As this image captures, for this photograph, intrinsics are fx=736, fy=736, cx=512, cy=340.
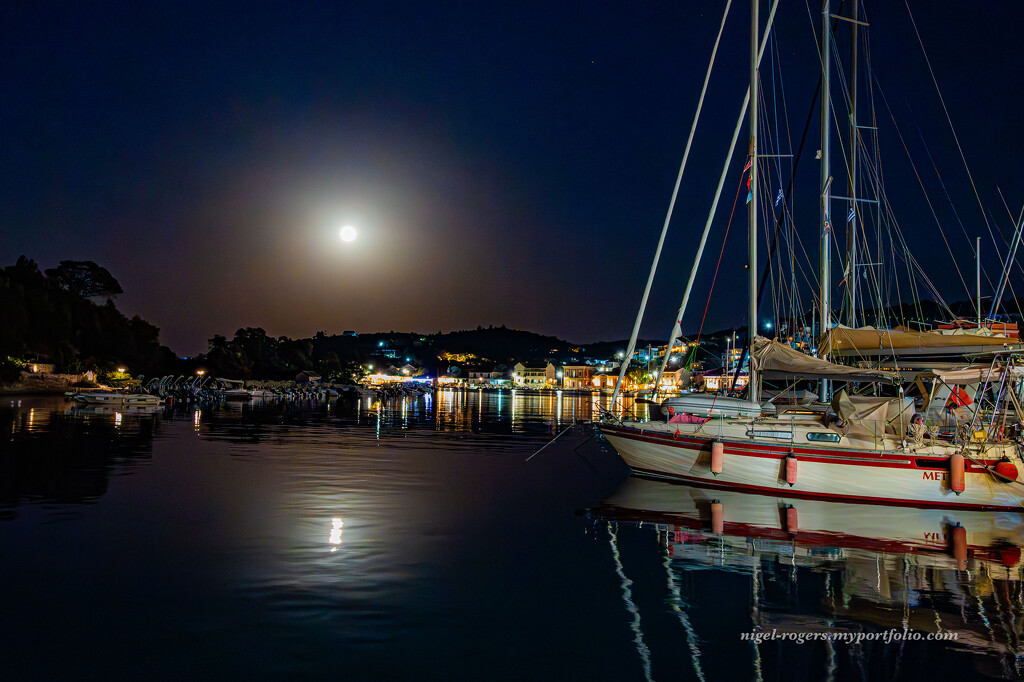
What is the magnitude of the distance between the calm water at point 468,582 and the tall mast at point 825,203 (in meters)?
8.33

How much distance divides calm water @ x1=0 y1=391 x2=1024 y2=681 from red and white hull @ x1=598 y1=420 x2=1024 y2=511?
20.9 inches

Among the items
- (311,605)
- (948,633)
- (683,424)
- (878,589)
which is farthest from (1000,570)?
(311,605)

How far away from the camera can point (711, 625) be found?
34.9ft

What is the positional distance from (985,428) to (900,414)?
7.50 feet

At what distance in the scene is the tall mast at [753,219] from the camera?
22781 millimetres

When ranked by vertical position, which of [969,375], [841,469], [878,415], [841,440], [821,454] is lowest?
[841,469]

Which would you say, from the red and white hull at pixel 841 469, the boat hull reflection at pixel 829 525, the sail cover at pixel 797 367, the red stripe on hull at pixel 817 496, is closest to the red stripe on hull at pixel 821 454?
the red and white hull at pixel 841 469

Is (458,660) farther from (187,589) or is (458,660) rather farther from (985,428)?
(985,428)

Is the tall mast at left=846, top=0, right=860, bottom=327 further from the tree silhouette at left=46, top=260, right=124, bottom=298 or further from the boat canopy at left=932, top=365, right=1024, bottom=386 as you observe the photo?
the tree silhouette at left=46, top=260, right=124, bottom=298

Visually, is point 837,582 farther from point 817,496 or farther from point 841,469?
point 817,496

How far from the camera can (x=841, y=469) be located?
1959 cm

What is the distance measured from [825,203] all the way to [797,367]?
8053 mm

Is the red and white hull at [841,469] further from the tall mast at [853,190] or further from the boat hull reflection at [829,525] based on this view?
the tall mast at [853,190]

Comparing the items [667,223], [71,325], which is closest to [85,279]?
[71,325]
